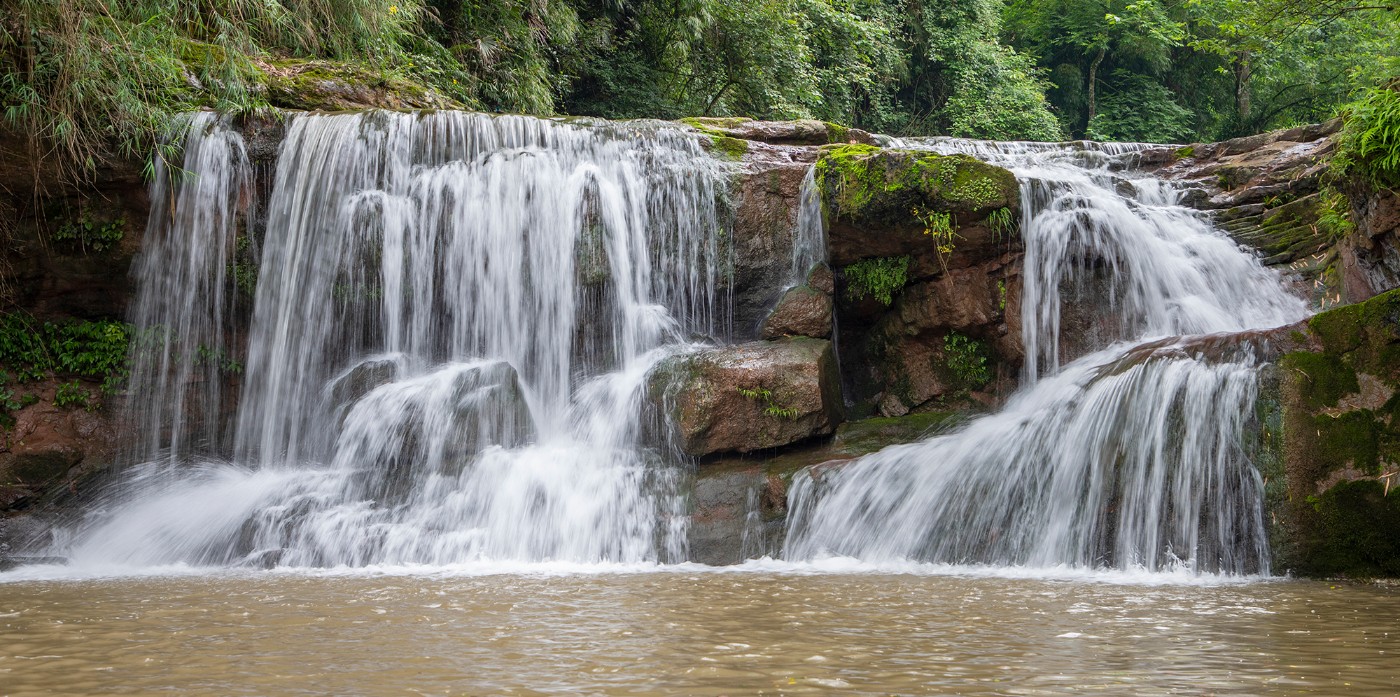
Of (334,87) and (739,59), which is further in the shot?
(739,59)

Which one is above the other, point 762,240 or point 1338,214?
point 762,240

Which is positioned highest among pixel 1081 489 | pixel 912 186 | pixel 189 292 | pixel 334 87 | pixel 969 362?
pixel 334 87

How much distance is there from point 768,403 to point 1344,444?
4.14 meters

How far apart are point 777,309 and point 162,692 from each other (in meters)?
7.13

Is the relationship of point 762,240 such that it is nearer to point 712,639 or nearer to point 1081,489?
point 1081,489

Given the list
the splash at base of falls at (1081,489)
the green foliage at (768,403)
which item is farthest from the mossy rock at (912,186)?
the green foliage at (768,403)

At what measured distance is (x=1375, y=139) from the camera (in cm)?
706

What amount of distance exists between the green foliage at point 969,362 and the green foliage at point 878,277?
74 centimetres

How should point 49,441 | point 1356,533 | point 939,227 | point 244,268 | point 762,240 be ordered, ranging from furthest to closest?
point 762,240
point 244,268
point 49,441
point 939,227
point 1356,533

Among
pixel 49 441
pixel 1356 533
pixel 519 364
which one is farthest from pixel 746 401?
pixel 49 441

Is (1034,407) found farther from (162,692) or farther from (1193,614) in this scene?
(162,692)

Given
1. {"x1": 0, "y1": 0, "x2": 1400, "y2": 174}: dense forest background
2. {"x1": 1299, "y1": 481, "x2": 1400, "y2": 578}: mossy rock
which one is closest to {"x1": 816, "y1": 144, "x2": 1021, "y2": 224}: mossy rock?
{"x1": 0, "y1": 0, "x2": 1400, "y2": 174}: dense forest background

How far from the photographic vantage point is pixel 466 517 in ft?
25.5

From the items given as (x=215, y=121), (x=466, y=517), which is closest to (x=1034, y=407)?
(x=466, y=517)
